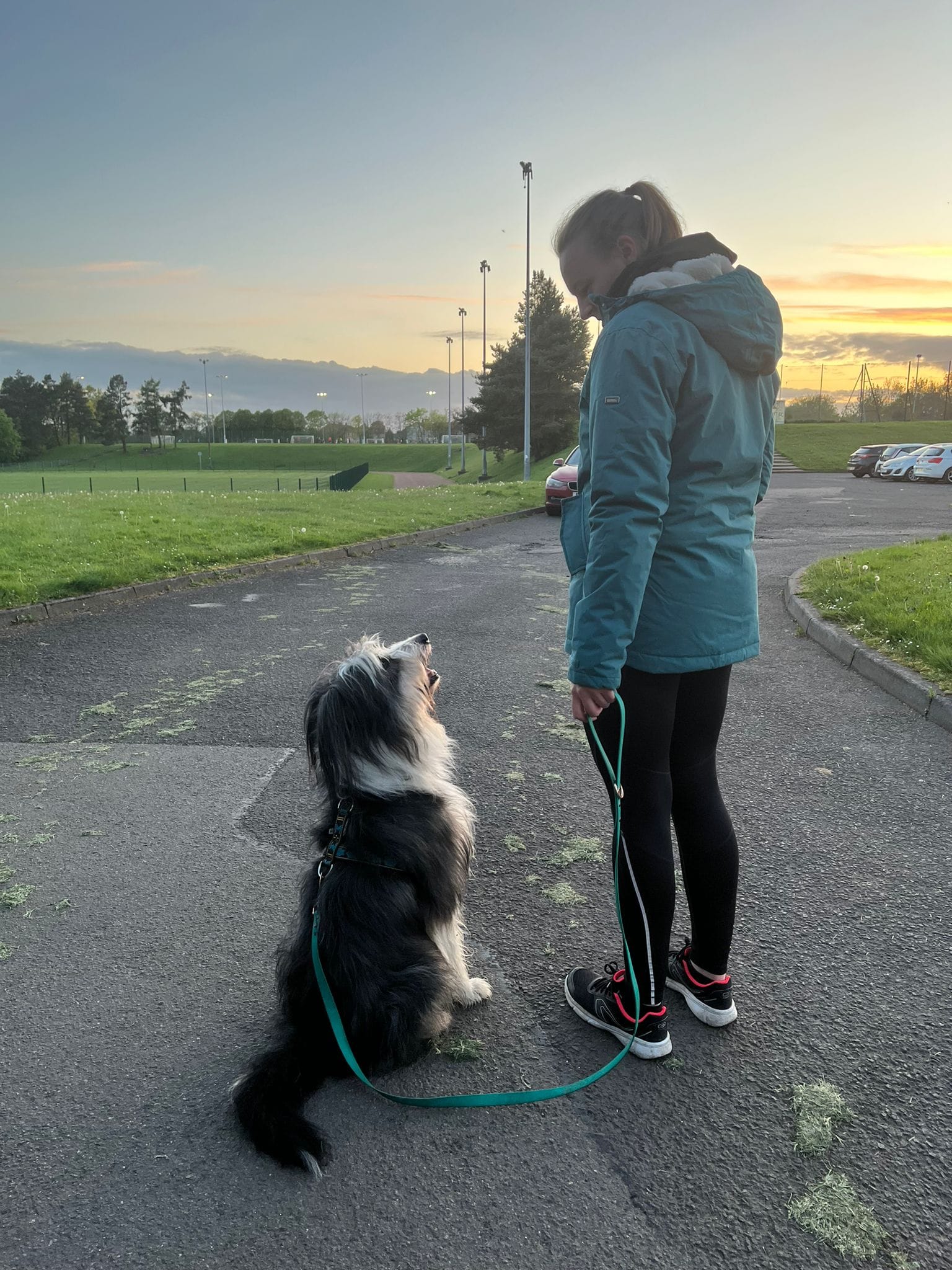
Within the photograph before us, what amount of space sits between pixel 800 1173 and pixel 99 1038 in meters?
2.07

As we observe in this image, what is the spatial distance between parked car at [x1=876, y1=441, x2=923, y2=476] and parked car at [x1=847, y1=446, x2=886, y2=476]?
0.67 feet

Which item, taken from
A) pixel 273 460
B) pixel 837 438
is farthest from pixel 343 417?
pixel 837 438

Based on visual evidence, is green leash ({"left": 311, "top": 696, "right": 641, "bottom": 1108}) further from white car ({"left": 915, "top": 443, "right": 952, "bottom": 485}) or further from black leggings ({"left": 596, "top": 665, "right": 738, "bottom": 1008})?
white car ({"left": 915, "top": 443, "right": 952, "bottom": 485})

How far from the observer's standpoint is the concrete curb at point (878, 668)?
547 centimetres

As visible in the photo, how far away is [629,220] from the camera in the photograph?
222 cm

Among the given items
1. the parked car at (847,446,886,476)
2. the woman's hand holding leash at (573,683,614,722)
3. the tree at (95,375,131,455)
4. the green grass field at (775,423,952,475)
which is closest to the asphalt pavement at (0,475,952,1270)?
the woman's hand holding leash at (573,683,614,722)

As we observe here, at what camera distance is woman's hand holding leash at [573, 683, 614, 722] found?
2143 mm

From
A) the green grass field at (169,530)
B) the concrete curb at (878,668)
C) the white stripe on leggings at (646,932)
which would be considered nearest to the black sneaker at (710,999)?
the white stripe on leggings at (646,932)

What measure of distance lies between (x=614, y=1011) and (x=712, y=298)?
212cm

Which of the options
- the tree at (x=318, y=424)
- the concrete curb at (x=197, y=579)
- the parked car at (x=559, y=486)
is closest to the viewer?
the concrete curb at (x=197, y=579)

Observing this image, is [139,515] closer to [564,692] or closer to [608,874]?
[564,692]

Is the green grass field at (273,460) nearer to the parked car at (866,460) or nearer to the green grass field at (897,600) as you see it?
the parked car at (866,460)

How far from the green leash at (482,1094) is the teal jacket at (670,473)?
271 millimetres

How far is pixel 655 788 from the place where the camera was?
231 cm
